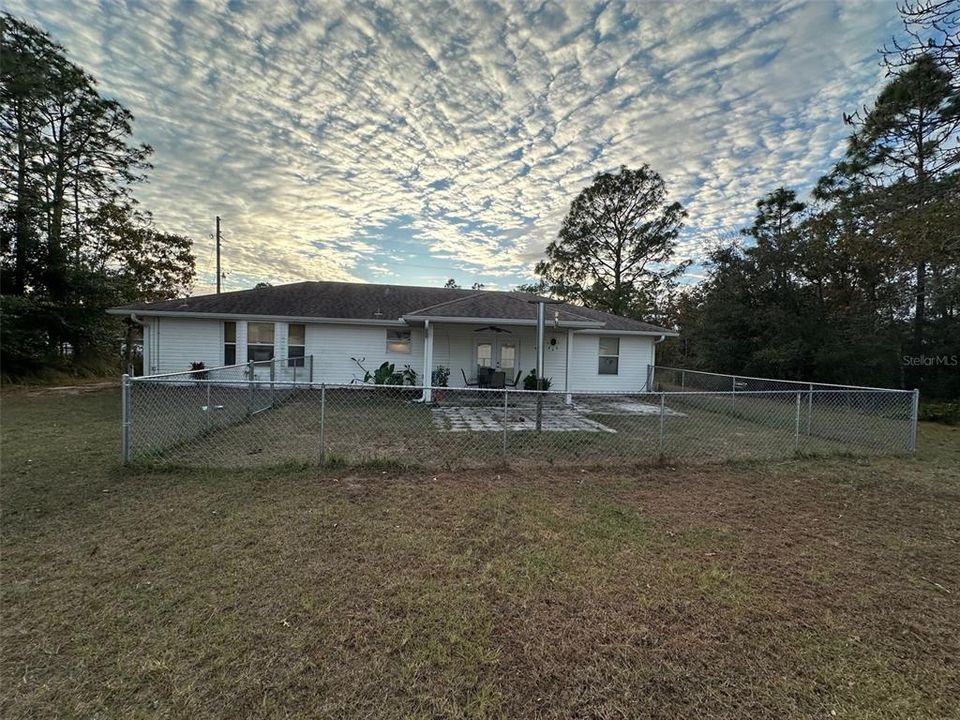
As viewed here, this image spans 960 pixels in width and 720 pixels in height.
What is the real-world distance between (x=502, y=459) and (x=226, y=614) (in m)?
3.82

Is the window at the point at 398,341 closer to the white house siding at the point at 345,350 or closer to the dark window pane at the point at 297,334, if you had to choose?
the white house siding at the point at 345,350

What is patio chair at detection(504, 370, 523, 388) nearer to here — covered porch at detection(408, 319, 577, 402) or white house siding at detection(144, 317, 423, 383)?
covered porch at detection(408, 319, 577, 402)

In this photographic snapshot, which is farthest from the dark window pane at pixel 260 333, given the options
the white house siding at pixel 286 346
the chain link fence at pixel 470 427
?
the chain link fence at pixel 470 427

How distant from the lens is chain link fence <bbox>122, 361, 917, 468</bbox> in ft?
18.7

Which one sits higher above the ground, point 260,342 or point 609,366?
point 260,342

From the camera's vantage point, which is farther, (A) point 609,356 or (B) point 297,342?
(A) point 609,356

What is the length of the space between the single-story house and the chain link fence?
6.12 ft

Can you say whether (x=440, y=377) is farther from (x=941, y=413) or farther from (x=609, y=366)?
(x=941, y=413)

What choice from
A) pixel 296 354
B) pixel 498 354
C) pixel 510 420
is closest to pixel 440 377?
pixel 498 354

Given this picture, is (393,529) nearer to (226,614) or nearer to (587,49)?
(226,614)

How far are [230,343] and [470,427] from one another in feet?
31.3

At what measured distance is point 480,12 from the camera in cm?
852

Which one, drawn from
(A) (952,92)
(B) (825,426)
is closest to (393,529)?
(B) (825,426)

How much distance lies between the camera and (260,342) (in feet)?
43.4
